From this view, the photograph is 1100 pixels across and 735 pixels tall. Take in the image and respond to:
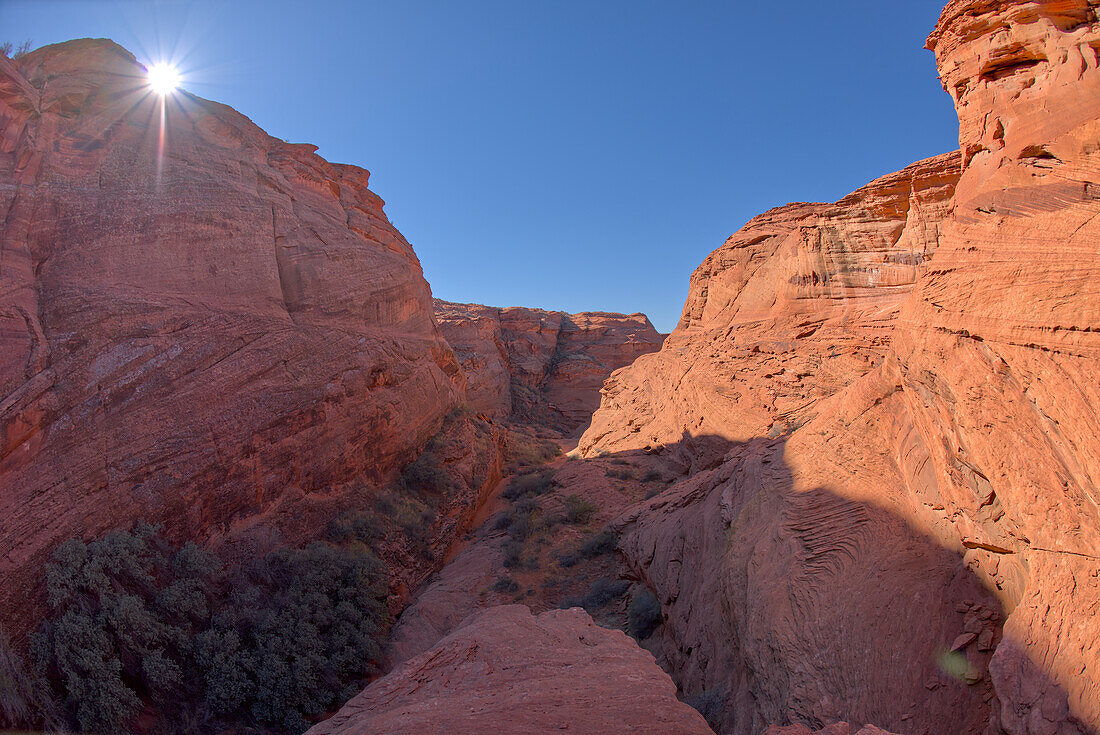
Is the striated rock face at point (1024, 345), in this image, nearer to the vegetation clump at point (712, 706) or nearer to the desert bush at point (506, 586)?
the vegetation clump at point (712, 706)

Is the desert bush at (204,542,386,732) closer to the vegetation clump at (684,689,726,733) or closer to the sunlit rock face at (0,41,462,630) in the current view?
the sunlit rock face at (0,41,462,630)

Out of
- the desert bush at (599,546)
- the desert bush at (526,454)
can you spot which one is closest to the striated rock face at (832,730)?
the desert bush at (599,546)

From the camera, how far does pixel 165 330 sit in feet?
28.5

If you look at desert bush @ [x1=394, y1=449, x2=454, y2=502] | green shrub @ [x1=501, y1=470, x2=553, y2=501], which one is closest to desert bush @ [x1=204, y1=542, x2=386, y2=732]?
desert bush @ [x1=394, y1=449, x2=454, y2=502]

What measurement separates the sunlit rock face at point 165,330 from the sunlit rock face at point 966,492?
784cm

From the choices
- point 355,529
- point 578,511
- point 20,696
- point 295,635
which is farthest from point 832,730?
point 578,511

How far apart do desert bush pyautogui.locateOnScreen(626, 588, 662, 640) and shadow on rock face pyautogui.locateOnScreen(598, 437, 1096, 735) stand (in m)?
0.84

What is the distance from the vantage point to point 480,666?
4160mm

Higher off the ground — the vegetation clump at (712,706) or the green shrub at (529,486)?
the green shrub at (529,486)

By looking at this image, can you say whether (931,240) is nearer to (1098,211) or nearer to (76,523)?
(1098,211)

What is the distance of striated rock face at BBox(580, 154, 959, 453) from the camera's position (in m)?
11.2

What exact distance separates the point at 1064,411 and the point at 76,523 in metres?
10.9

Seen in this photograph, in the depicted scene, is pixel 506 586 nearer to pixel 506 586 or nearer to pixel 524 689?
pixel 506 586

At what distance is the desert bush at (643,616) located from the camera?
7500 millimetres
